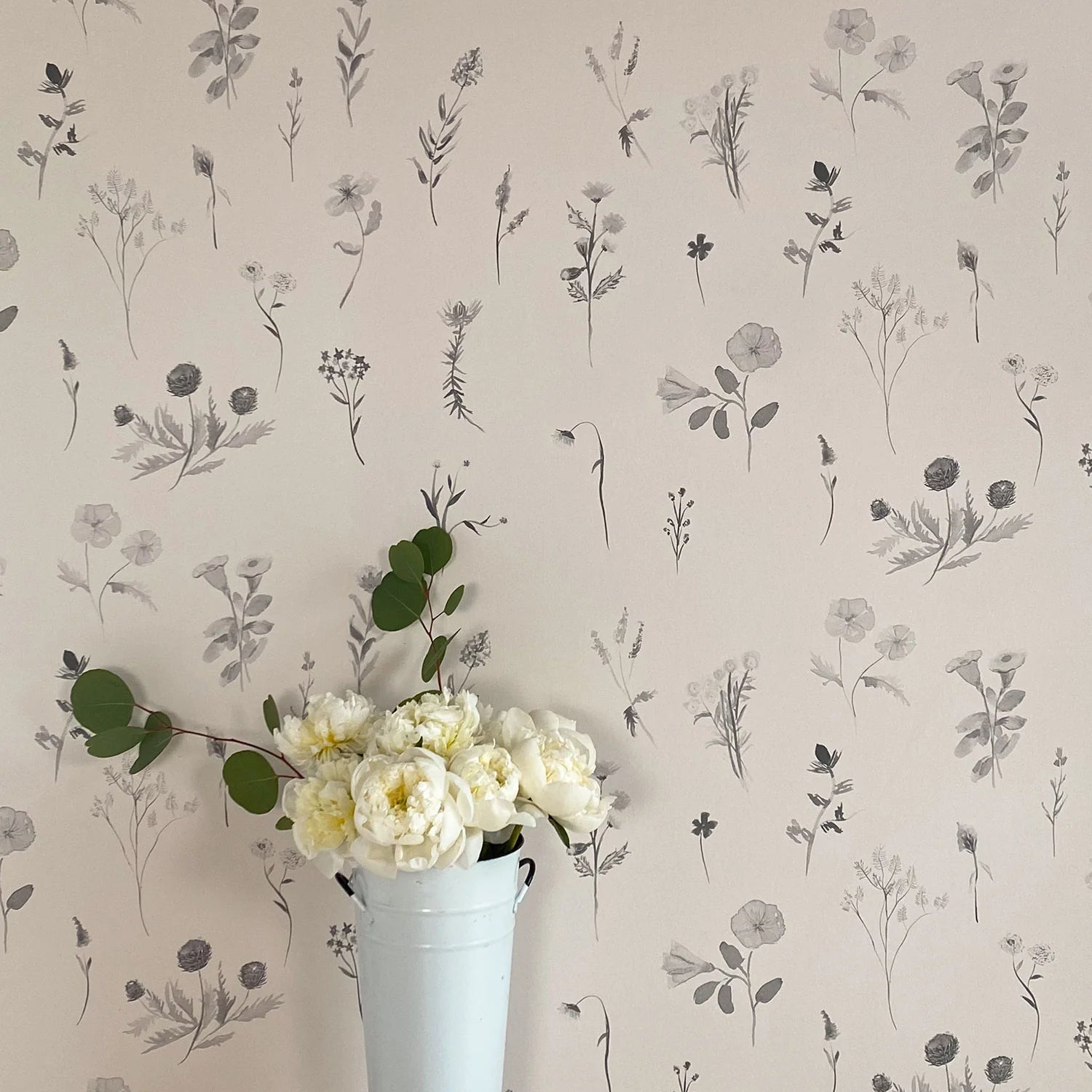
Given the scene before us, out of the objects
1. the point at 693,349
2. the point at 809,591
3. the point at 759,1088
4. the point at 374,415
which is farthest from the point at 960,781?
the point at 374,415

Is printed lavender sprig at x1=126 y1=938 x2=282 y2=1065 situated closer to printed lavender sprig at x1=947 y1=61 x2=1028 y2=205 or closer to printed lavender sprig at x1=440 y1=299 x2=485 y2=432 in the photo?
printed lavender sprig at x1=440 y1=299 x2=485 y2=432

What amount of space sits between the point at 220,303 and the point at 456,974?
3.07 feet

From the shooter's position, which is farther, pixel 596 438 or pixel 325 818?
pixel 596 438

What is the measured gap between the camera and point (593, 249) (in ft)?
4.33

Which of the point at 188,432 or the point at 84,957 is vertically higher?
the point at 188,432

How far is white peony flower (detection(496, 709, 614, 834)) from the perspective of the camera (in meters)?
1.09

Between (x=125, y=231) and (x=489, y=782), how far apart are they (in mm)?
926

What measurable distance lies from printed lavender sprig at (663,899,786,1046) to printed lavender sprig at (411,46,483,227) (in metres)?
1.06

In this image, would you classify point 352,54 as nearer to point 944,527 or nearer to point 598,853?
point 944,527

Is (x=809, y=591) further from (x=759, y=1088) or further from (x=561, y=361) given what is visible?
(x=759, y=1088)

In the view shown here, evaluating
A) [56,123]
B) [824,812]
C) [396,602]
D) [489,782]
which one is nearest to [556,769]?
[489,782]

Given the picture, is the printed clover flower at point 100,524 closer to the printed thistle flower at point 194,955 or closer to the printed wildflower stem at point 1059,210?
the printed thistle flower at point 194,955

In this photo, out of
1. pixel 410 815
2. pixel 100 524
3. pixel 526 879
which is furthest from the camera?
pixel 100 524

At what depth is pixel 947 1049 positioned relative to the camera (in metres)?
1.29
